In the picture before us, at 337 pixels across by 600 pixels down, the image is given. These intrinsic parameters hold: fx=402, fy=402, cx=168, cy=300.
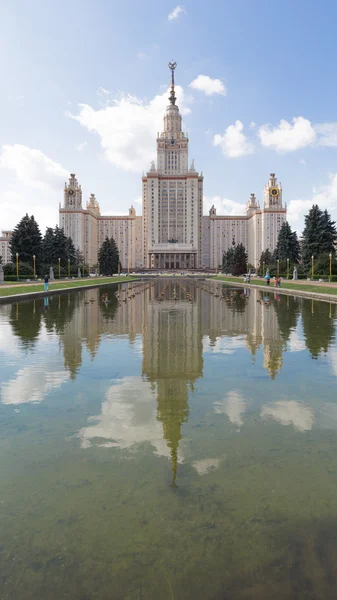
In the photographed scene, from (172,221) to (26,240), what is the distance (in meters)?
102

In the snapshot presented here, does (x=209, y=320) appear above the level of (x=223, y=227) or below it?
below

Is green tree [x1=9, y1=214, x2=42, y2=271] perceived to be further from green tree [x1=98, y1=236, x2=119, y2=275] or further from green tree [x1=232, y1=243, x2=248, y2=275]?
green tree [x1=232, y1=243, x2=248, y2=275]

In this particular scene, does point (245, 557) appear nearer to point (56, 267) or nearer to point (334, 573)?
point (334, 573)

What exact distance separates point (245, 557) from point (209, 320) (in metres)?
12.0

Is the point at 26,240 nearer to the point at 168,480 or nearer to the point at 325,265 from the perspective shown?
the point at 325,265

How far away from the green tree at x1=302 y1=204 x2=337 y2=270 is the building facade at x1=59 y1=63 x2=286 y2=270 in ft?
279

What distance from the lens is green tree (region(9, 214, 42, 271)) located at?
58031mm

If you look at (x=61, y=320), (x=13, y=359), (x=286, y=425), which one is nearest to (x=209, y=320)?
(x=61, y=320)

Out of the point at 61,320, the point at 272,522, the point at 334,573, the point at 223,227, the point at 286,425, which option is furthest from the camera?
the point at 223,227

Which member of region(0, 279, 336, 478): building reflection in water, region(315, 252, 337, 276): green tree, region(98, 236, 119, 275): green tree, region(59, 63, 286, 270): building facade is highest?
region(59, 63, 286, 270): building facade

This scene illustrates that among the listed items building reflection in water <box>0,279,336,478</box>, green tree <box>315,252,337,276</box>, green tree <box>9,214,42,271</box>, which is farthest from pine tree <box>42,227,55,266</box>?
building reflection in water <box>0,279,336,478</box>

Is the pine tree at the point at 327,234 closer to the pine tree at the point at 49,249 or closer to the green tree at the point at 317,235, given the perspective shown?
the green tree at the point at 317,235

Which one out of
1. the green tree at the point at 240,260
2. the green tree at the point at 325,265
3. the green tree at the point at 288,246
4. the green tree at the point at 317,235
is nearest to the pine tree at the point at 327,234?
the green tree at the point at 317,235

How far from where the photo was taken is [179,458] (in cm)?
381
